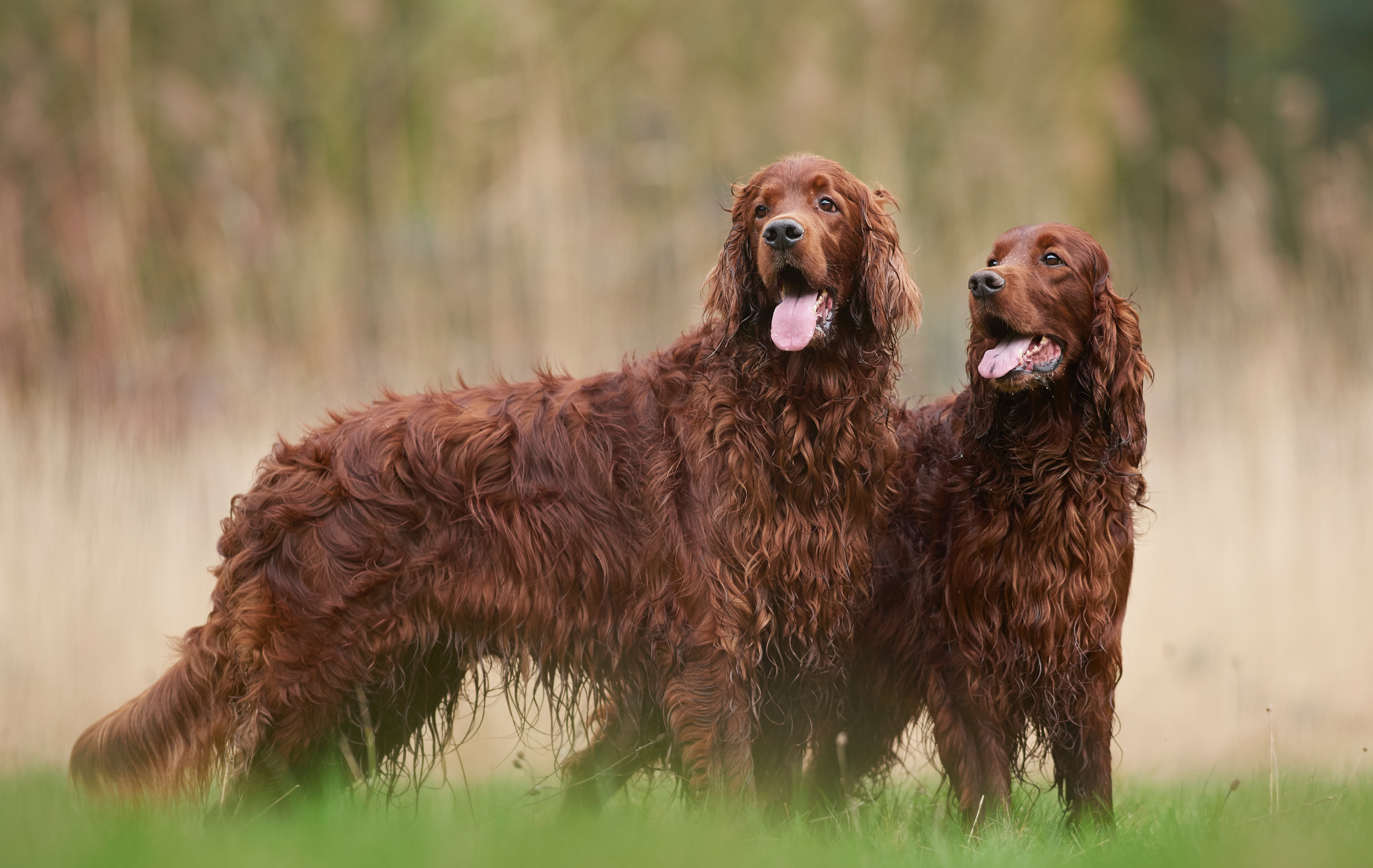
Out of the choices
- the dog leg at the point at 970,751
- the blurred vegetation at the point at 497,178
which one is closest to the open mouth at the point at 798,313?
the dog leg at the point at 970,751

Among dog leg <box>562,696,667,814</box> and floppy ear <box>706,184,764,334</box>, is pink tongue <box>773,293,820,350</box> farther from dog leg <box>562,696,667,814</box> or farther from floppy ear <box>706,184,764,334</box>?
dog leg <box>562,696,667,814</box>

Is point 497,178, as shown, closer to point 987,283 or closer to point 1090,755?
point 987,283

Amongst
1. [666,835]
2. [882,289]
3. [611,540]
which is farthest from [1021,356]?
[666,835]

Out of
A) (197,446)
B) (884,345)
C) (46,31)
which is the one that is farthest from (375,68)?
(884,345)

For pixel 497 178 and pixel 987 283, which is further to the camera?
pixel 497 178

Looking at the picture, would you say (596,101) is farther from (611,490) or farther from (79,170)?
(611,490)

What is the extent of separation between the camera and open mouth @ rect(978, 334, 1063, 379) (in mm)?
3262

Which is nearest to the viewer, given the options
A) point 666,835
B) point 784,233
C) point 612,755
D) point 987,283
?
point 666,835

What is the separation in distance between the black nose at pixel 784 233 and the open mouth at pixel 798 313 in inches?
2.7

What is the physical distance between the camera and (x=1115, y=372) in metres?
3.37

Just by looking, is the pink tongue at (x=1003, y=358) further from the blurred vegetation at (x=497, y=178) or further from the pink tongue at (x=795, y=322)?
the blurred vegetation at (x=497, y=178)

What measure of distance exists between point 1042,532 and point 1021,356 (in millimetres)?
493

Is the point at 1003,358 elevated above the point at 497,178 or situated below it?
below

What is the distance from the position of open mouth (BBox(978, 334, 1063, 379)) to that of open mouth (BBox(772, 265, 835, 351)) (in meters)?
0.45
